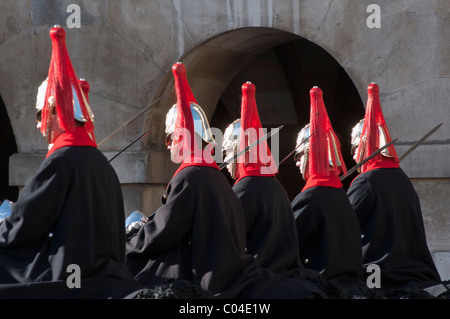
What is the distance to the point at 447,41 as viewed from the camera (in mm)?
9977

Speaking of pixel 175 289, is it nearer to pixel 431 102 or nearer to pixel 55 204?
pixel 55 204

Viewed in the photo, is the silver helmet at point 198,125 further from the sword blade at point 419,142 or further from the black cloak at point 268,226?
the sword blade at point 419,142

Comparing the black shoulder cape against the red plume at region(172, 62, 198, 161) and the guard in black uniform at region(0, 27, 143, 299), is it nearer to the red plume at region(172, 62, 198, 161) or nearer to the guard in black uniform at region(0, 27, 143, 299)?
the red plume at region(172, 62, 198, 161)

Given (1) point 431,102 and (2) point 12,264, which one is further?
(1) point 431,102

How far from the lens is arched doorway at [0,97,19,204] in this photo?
1355cm

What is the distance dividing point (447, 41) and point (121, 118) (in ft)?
11.3

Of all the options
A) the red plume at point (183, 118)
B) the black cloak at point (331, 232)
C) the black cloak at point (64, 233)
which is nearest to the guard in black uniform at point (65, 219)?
the black cloak at point (64, 233)

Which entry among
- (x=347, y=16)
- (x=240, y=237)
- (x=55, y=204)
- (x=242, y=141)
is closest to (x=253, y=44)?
(x=347, y=16)

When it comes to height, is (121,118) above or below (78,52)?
below

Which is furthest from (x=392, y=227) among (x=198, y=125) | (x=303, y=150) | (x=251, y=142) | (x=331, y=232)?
(x=198, y=125)

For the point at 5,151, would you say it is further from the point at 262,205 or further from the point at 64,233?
the point at 64,233

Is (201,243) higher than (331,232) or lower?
higher

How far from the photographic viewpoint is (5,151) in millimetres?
13633

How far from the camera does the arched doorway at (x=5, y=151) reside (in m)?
13.5
